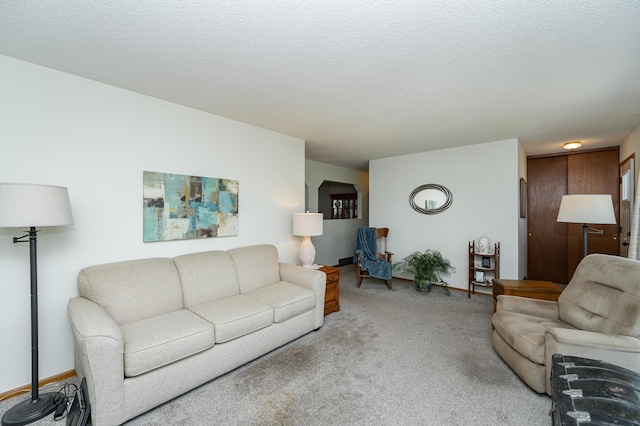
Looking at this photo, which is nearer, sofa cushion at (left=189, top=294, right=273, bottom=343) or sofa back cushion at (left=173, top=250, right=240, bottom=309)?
sofa cushion at (left=189, top=294, right=273, bottom=343)

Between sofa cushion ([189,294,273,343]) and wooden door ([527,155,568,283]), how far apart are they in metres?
5.31

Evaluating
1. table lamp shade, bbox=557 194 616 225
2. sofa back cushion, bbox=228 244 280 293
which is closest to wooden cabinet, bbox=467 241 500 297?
table lamp shade, bbox=557 194 616 225

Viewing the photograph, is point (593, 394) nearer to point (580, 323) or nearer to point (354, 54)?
point (580, 323)

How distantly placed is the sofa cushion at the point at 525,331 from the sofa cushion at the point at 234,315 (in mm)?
1980

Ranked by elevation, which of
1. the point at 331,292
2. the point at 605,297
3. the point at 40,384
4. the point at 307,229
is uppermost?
the point at 307,229

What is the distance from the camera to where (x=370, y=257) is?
4816mm

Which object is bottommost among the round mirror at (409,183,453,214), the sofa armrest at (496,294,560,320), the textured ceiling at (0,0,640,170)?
the sofa armrest at (496,294,560,320)

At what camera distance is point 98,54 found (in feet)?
6.32

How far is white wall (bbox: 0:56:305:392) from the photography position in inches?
78.7

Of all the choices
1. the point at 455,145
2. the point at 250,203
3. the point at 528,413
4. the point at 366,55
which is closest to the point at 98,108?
the point at 250,203

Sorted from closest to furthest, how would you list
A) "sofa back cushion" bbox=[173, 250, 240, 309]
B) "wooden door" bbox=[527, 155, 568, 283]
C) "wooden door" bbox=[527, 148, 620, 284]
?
"sofa back cushion" bbox=[173, 250, 240, 309], "wooden door" bbox=[527, 148, 620, 284], "wooden door" bbox=[527, 155, 568, 283]

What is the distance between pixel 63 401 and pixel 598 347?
137 inches

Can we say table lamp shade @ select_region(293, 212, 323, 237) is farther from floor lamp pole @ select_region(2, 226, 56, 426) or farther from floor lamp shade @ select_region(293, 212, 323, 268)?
floor lamp pole @ select_region(2, 226, 56, 426)

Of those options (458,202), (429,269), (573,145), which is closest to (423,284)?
(429,269)
